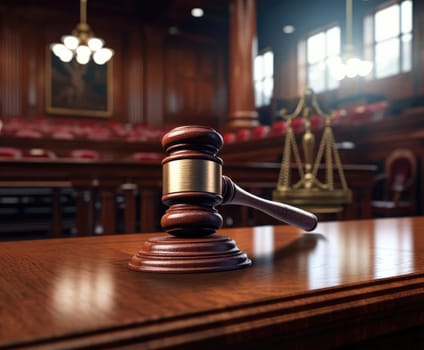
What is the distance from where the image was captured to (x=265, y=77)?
13.9m

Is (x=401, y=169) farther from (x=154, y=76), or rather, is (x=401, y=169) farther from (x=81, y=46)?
(x=154, y=76)

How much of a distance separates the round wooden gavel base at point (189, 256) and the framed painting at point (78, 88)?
11.3 metres

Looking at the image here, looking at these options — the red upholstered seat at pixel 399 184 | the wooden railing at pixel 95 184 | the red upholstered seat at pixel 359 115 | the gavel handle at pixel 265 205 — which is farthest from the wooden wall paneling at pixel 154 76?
the gavel handle at pixel 265 205

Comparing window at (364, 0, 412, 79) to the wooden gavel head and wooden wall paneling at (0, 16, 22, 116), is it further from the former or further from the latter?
the wooden gavel head

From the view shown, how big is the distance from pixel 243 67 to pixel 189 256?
852cm

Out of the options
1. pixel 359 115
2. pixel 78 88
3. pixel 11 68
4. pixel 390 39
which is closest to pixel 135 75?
pixel 78 88

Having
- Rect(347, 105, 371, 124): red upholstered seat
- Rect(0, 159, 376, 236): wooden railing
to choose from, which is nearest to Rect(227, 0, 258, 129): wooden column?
Rect(347, 105, 371, 124): red upholstered seat

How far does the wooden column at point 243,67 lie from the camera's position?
888cm

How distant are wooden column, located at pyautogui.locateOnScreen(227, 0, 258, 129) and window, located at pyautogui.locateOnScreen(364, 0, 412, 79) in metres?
3.14

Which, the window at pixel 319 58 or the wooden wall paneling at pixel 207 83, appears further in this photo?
the wooden wall paneling at pixel 207 83

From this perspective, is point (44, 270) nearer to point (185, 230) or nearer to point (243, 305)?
point (185, 230)

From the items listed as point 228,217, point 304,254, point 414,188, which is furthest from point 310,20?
point 304,254

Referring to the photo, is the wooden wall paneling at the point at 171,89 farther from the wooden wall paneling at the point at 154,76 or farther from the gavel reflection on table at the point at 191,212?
the gavel reflection on table at the point at 191,212

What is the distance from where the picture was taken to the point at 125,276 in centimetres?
56
